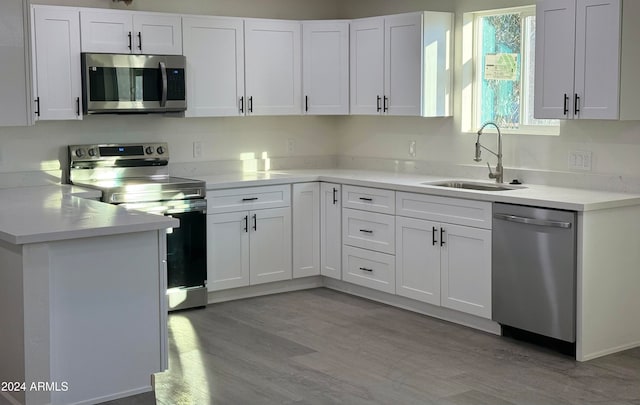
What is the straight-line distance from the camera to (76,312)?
3.91 meters

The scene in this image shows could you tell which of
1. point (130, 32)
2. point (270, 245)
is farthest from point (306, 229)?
point (130, 32)

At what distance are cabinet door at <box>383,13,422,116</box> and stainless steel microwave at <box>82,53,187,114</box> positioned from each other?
151 centimetres

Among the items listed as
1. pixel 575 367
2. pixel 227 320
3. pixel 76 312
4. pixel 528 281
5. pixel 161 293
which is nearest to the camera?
pixel 76 312

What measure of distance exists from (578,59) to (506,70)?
3.39ft

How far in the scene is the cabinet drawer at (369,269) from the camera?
599 cm

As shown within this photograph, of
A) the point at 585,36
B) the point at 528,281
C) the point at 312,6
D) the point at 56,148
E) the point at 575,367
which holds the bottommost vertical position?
the point at 575,367

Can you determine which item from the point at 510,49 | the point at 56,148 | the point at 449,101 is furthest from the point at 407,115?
the point at 56,148

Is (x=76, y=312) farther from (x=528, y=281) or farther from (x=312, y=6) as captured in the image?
(x=312, y=6)

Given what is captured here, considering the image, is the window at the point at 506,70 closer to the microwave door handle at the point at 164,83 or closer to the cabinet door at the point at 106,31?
the microwave door handle at the point at 164,83

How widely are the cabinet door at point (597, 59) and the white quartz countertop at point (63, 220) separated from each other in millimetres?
2473

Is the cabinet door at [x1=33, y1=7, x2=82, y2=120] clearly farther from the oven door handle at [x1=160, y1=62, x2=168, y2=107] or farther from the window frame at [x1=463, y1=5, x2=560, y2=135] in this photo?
the window frame at [x1=463, y1=5, x2=560, y2=135]

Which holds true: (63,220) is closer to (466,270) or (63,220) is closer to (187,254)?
(187,254)

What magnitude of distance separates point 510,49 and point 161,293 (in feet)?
10.2

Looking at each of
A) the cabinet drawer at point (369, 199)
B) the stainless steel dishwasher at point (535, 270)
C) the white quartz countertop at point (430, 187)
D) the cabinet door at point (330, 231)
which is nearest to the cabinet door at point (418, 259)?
the cabinet drawer at point (369, 199)
